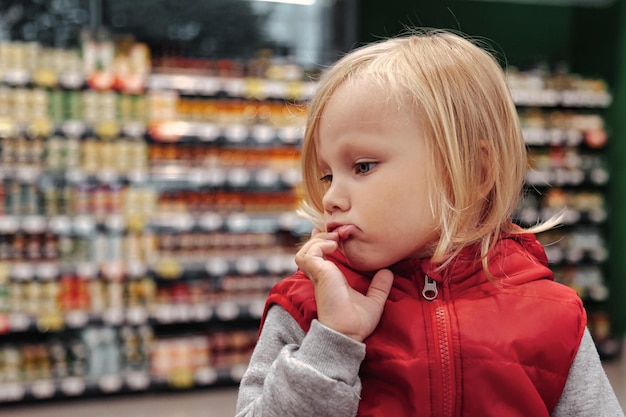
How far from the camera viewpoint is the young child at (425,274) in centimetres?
75

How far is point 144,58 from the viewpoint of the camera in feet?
12.0

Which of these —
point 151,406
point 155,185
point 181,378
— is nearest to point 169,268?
point 155,185

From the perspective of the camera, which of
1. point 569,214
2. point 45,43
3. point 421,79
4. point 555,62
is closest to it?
point 421,79

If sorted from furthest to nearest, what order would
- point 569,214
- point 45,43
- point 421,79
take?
point 569,214 < point 45,43 < point 421,79

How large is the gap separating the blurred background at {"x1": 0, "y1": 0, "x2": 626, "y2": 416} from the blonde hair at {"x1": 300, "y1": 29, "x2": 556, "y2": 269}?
114 inches

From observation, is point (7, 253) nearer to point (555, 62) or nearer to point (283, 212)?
point (283, 212)

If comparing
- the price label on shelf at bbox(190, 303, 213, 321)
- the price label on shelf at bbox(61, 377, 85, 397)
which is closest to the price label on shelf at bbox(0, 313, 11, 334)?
the price label on shelf at bbox(61, 377, 85, 397)

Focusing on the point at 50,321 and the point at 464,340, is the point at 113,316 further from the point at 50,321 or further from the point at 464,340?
the point at 464,340

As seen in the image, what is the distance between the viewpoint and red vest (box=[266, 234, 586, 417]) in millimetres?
748

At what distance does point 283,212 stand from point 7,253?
161 cm

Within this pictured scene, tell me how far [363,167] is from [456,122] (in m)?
0.13

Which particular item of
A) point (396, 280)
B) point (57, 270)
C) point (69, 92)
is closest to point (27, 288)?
point (57, 270)

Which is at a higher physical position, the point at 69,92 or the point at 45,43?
the point at 45,43

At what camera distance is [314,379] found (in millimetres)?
674
